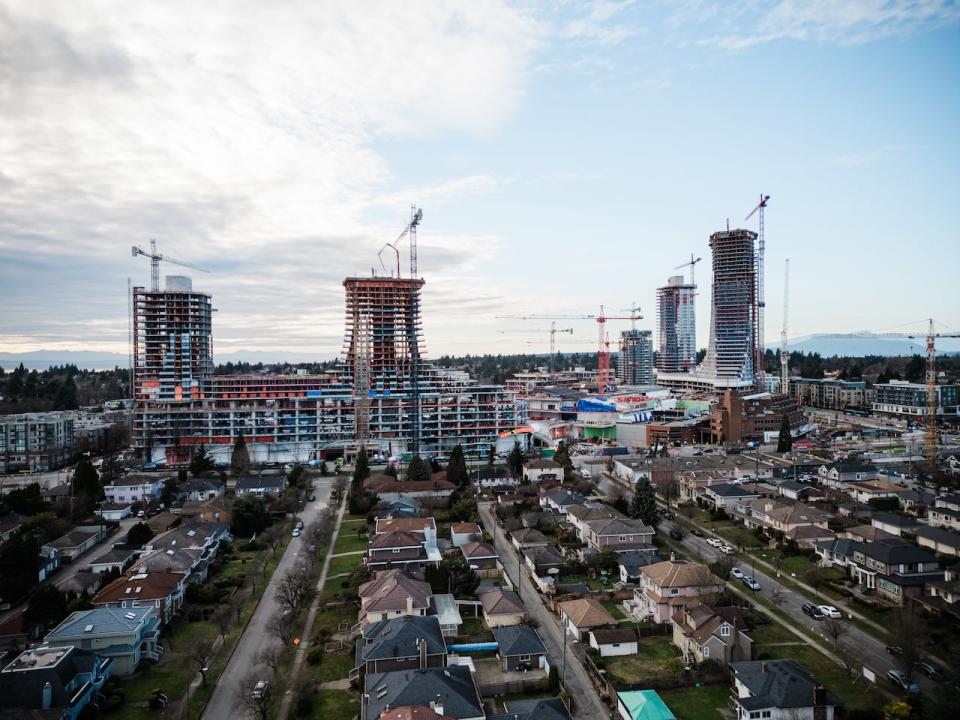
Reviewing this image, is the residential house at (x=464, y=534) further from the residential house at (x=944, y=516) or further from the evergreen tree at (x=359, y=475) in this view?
the residential house at (x=944, y=516)

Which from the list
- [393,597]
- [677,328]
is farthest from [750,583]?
[677,328]

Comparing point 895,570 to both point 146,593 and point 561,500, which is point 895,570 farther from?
point 146,593

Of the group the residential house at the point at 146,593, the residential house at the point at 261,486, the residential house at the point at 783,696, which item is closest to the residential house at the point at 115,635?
the residential house at the point at 146,593

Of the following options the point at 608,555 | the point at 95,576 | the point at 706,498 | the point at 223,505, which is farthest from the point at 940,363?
the point at 95,576

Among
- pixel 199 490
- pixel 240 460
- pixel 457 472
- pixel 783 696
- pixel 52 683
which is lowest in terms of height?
pixel 783 696

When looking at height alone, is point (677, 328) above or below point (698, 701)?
above

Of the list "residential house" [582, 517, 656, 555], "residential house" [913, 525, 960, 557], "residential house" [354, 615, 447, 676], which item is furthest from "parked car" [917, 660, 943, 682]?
"residential house" [354, 615, 447, 676]
